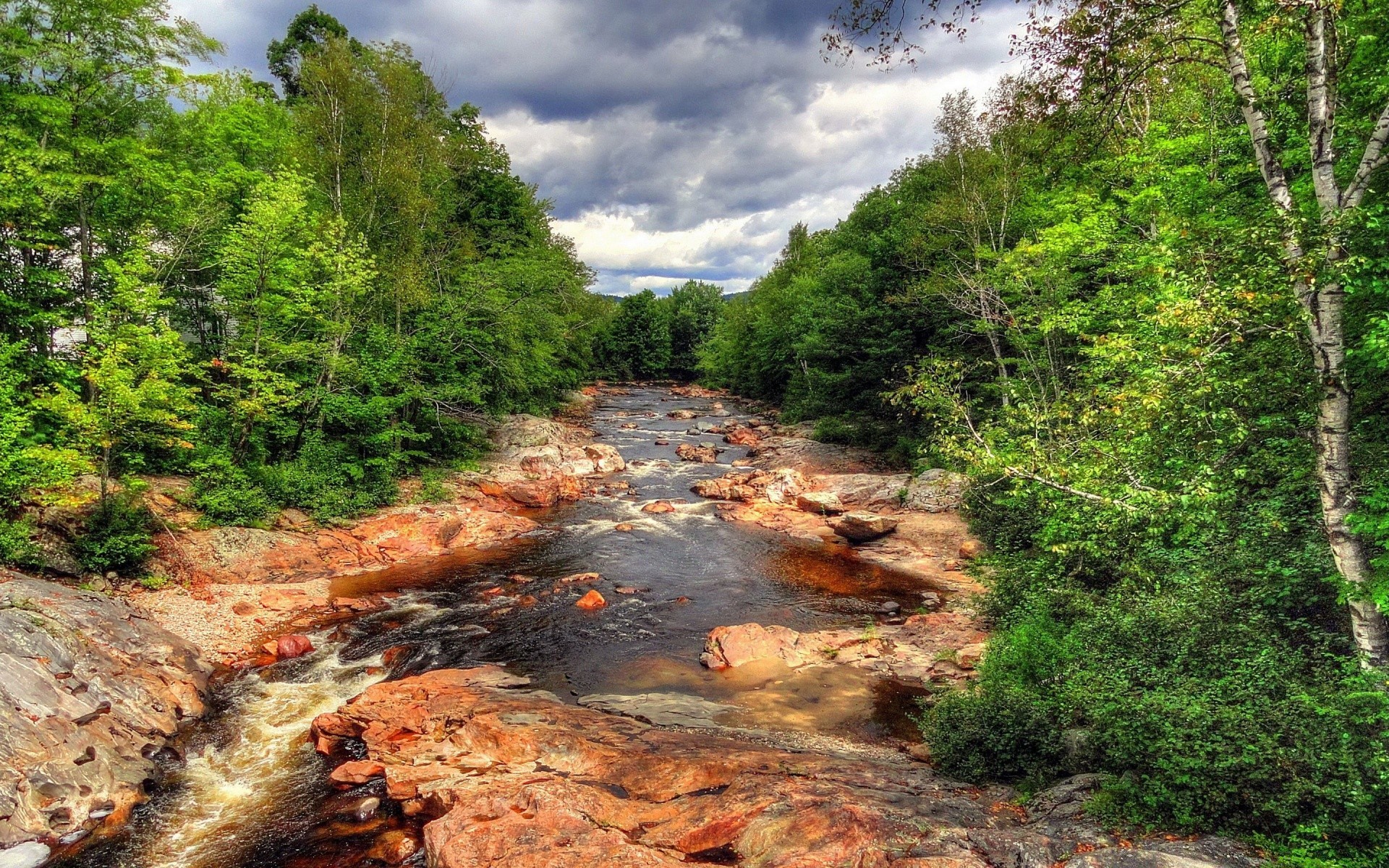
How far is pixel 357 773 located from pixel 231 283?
16.8 m

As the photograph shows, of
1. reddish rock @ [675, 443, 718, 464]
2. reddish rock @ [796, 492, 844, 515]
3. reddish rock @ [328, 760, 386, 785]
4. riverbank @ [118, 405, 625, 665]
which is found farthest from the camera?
reddish rock @ [675, 443, 718, 464]

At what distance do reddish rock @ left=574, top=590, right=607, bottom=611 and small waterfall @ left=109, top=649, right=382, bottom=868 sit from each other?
5.28m

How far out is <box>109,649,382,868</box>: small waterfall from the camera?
793 cm

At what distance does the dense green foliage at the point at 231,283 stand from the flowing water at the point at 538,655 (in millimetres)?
6355

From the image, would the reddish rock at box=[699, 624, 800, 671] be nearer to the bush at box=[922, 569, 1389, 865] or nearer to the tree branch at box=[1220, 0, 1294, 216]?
the bush at box=[922, 569, 1389, 865]

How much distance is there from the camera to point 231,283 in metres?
19.0

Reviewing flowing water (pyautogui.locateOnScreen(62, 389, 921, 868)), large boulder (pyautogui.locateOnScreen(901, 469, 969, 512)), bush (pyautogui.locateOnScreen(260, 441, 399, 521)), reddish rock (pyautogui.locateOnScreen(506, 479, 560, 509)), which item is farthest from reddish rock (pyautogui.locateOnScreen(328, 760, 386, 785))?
large boulder (pyautogui.locateOnScreen(901, 469, 969, 512))

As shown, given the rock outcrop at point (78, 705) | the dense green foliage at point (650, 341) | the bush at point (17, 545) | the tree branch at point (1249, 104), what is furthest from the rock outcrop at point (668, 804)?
the dense green foliage at point (650, 341)

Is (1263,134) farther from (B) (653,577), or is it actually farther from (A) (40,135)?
(A) (40,135)

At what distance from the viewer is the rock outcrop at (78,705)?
797cm

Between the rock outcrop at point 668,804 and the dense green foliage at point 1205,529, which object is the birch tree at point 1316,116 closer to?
the dense green foliage at point 1205,529

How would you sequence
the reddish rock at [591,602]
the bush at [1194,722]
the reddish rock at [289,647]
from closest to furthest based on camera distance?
the bush at [1194,722], the reddish rock at [289,647], the reddish rock at [591,602]

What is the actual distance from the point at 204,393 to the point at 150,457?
3.27m

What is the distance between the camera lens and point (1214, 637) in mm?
7613
